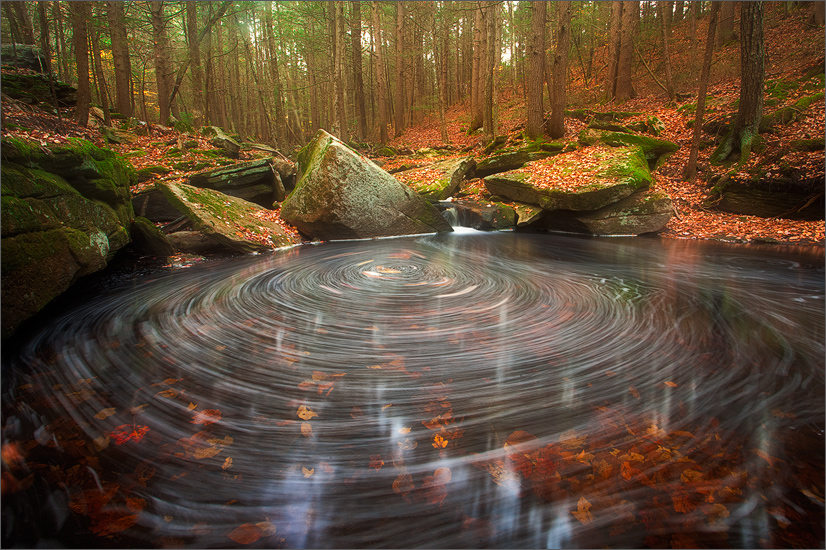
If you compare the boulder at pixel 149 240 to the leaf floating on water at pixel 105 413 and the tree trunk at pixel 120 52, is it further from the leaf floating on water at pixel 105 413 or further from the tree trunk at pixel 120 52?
the tree trunk at pixel 120 52

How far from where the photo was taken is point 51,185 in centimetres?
477

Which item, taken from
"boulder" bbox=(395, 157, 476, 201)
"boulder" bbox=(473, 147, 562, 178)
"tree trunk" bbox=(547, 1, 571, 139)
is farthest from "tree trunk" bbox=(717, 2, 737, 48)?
"boulder" bbox=(395, 157, 476, 201)

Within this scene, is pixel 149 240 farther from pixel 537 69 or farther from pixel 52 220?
pixel 537 69

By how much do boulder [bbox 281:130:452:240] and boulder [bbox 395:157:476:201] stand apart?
2861 mm

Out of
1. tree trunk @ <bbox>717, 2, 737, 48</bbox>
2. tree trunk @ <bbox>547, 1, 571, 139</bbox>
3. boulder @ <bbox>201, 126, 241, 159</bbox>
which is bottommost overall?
boulder @ <bbox>201, 126, 241, 159</bbox>

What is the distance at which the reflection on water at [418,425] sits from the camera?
1.82 meters

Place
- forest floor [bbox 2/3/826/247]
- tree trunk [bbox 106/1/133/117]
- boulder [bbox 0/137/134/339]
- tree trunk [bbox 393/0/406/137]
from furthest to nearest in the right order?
tree trunk [bbox 393/0/406/137] < tree trunk [bbox 106/1/133/117] < forest floor [bbox 2/3/826/247] < boulder [bbox 0/137/134/339]

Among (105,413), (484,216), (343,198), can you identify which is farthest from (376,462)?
(484,216)

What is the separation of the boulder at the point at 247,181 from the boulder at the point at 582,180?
302 inches

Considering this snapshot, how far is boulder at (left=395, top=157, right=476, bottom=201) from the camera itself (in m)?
14.0

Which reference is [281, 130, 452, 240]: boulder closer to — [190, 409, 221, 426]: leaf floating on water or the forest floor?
the forest floor

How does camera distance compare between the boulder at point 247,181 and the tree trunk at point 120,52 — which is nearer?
the boulder at point 247,181

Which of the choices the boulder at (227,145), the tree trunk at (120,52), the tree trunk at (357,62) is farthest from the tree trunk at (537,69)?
the tree trunk at (120,52)

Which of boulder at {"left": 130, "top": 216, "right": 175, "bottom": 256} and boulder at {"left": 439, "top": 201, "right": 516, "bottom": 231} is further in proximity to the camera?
boulder at {"left": 439, "top": 201, "right": 516, "bottom": 231}
